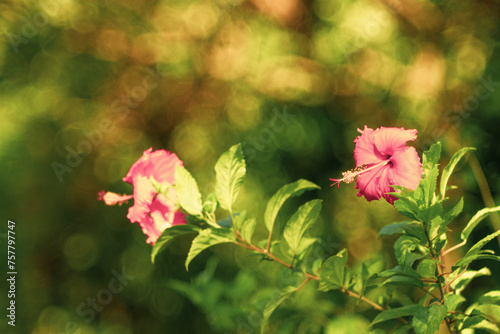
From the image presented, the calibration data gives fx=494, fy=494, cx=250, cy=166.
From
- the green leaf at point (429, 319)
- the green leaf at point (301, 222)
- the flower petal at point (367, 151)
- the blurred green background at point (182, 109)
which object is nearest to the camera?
the green leaf at point (429, 319)

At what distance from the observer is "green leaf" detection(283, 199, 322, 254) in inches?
35.0

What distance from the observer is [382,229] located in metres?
0.89

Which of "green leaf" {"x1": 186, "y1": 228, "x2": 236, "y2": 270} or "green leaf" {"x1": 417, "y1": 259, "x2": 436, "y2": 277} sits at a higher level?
"green leaf" {"x1": 417, "y1": 259, "x2": 436, "y2": 277}

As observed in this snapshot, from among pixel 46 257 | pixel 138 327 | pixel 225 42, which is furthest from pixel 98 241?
pixel 225 42

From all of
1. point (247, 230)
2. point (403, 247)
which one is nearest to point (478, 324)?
point (403, 247)

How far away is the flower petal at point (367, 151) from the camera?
783 millimetres

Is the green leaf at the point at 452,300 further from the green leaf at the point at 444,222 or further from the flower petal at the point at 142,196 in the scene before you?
the flower petal at the point at 142,196

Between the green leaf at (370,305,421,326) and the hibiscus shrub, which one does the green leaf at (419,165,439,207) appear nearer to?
the hibiscus shrub

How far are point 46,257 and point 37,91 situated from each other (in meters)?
0.79

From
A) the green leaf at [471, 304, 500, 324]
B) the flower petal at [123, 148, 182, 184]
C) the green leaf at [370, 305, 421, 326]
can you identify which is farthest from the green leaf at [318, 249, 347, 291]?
the flower petal at [123, 148, 182, 184]

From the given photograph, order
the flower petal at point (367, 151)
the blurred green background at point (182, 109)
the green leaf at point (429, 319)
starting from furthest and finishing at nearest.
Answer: the blurred green background at point (182, 109), the flower petal at point (367, 151), the green leaf at point (429, 319)

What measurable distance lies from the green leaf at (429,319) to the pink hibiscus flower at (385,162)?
16cm

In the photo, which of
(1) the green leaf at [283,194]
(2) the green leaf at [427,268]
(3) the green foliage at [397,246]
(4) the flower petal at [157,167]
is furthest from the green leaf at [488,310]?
(4) the flower petal at [157,167]

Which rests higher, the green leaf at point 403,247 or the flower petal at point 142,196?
the green leaf at point 403,247
